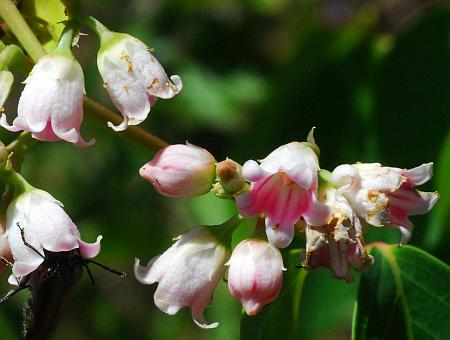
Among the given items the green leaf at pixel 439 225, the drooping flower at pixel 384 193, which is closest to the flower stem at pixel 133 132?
the drooping flower at pixel 384 193

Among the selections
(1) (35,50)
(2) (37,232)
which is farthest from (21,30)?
(2) (37,232)

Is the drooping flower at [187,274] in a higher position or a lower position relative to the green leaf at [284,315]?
higher

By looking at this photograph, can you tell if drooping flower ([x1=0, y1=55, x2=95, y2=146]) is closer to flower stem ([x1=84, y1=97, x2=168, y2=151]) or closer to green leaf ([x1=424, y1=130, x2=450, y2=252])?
flower stem ([x1=84, y1=97, x2=168, y2=151])

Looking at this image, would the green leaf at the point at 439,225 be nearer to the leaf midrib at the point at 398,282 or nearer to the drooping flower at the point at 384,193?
the leaf midrib at the point at 398,282

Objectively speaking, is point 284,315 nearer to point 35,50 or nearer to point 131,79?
point 131,79

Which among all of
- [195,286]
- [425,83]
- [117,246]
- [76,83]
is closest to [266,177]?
[195,286]

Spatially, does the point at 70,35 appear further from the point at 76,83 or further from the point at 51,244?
the point at 51,244

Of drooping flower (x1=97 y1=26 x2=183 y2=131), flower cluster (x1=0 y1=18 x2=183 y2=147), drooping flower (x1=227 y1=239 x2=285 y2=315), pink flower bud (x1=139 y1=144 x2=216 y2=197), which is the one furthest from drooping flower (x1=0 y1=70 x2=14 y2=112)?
drooping flower (x1=227 y1=239 x2=285 y2=315)
